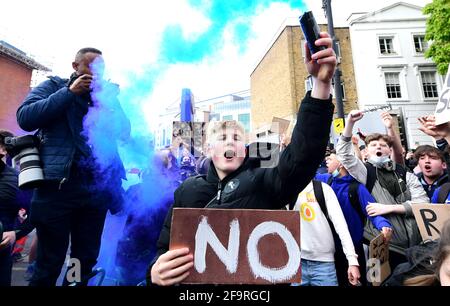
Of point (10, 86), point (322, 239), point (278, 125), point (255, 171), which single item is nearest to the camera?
point (255, 171)

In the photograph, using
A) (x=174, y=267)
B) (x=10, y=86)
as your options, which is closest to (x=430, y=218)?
(x=174, y=267)

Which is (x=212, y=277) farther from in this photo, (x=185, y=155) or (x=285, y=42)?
→ (x=285, y=42)

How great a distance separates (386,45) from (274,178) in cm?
2140

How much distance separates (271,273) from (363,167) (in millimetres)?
2087

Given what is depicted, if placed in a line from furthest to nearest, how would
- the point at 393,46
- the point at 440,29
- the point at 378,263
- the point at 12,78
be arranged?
the point at 12,78 < the point at 393,46 < the point at 440,29 < the point at 378,263

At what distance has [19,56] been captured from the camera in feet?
64.5

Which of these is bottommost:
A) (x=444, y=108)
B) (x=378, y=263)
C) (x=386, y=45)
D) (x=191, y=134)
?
(x=378, y=263)

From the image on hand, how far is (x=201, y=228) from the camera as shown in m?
1.22

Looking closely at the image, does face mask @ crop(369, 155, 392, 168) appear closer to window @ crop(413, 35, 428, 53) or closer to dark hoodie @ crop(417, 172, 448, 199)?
dark hoodie @ crop(417, 172, 448, 199)

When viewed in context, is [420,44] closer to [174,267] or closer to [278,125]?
[278,125]

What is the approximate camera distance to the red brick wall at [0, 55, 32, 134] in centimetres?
1905

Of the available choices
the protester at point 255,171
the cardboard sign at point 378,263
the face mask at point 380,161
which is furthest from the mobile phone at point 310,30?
the face mask at point 380,161

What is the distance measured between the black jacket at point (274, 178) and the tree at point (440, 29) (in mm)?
17039
